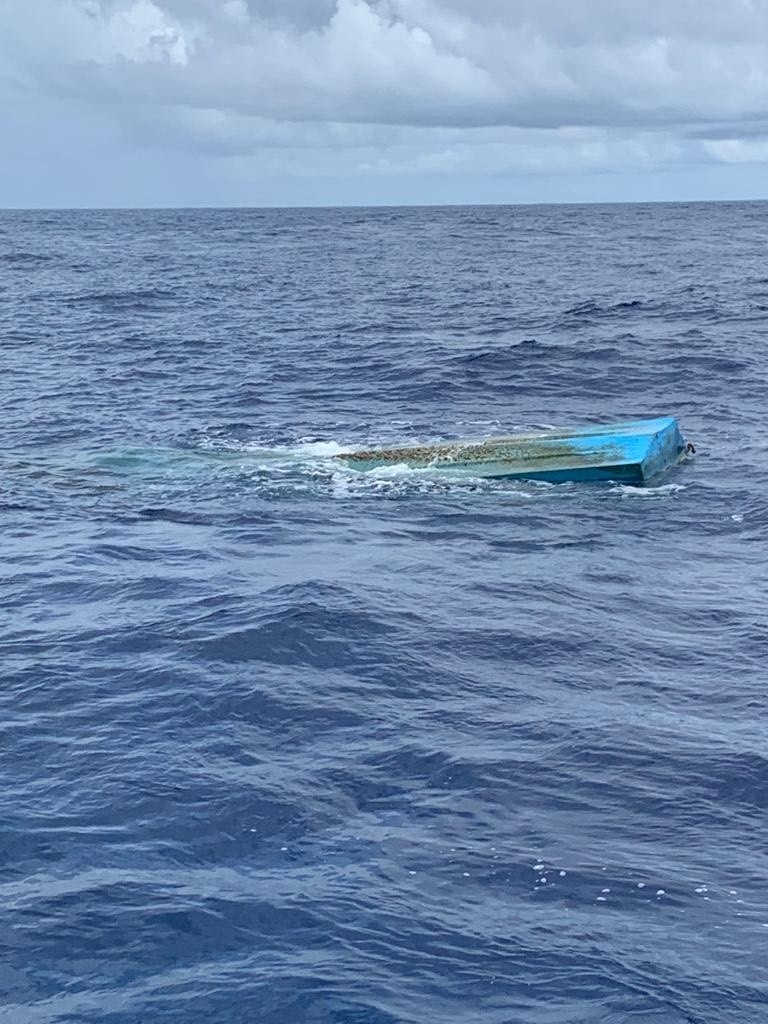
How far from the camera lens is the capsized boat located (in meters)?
23.9

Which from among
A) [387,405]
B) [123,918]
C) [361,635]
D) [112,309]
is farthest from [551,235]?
[123,918]

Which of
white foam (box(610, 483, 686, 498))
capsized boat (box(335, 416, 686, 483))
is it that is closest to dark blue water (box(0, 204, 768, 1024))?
white foam (box(610, 483, 686, 498))

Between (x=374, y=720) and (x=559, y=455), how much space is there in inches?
448

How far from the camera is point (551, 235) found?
372 feet

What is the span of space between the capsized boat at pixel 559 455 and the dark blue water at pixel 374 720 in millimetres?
434

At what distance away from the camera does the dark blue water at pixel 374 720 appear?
9719 millimetres

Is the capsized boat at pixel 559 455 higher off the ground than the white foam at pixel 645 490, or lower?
higher

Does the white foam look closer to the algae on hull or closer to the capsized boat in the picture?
the capsized boat

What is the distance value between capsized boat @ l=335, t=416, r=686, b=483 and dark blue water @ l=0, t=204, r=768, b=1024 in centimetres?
43

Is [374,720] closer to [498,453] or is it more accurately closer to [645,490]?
[645,490]

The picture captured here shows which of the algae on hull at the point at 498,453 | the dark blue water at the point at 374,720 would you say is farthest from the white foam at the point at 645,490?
the algae on hull at the point at 498,453

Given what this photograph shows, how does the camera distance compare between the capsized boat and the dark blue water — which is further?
the capsized boat

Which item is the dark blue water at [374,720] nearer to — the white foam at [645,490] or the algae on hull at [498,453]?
the white foam at [645,490]

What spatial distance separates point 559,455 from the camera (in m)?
24.3
